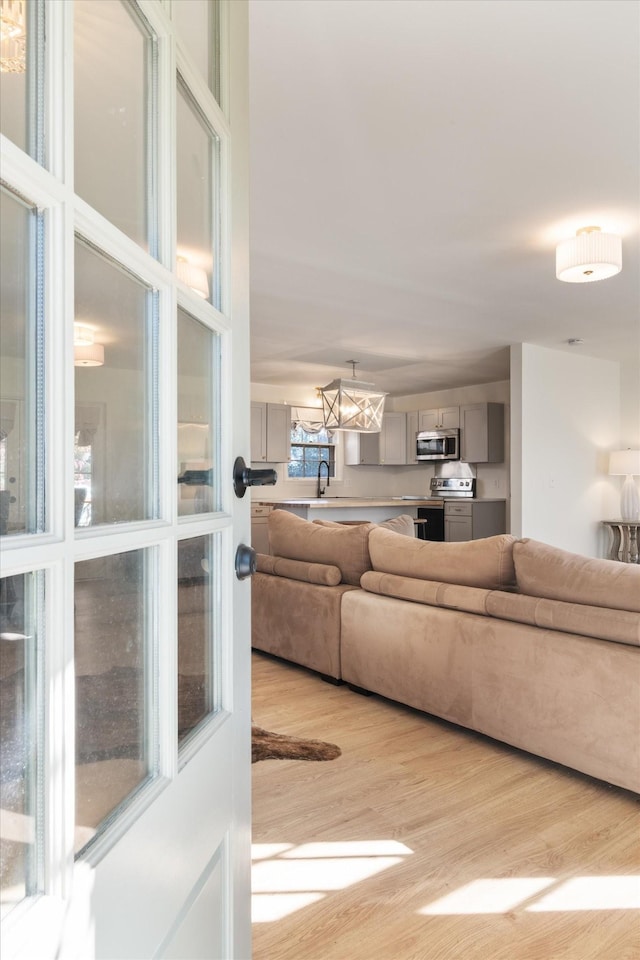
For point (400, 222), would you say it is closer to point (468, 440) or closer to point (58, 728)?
point (58, 728)

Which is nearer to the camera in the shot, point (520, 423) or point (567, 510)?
point (520, 423)

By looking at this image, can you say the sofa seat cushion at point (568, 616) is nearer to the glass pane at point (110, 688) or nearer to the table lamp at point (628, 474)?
the glass pane at point (110, 688)

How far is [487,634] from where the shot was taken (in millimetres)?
2885

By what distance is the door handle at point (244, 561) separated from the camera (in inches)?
40.3

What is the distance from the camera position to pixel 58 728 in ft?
1.88

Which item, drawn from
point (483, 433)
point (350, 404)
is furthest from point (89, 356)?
point (483, 433)

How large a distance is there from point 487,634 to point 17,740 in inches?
102

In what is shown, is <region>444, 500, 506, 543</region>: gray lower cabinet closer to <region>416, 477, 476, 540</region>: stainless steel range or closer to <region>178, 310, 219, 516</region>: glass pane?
<region>416, 477, 476, 540</region>: stainless steel range

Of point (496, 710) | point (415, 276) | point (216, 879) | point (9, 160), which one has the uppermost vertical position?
point (415, 276)

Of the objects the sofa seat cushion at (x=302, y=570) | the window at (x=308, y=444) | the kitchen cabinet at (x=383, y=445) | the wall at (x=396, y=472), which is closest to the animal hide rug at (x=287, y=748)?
the sofa seat cushion at (x=302, y=570)

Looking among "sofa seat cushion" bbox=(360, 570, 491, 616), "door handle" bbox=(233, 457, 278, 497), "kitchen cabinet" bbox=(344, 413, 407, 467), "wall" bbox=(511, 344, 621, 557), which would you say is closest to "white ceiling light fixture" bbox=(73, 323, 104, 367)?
"door handle" bbox=(233, 457, 278, 497)

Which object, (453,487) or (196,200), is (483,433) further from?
(196,200)

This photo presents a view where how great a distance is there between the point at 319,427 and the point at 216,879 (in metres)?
8.34

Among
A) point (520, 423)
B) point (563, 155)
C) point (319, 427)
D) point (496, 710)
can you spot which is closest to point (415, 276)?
point (563, 155)
